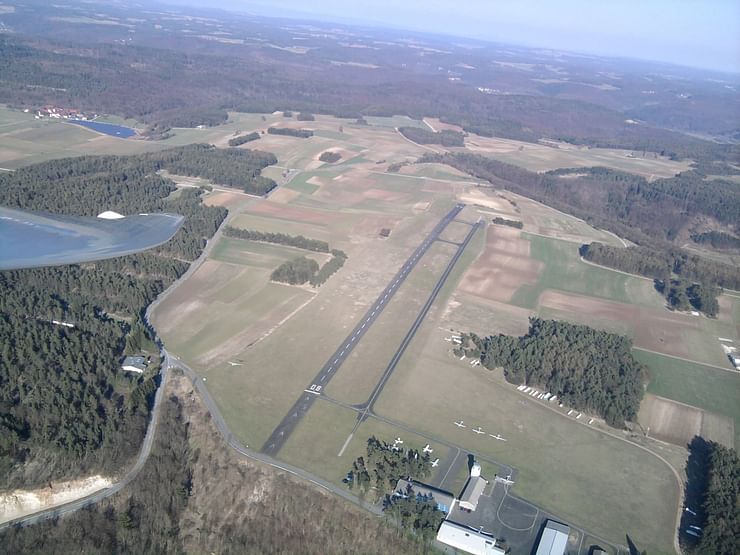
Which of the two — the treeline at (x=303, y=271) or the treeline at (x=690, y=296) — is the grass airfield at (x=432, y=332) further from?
the treeline at (x=690, y=296)

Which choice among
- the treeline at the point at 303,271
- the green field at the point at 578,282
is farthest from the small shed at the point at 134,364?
the green field at the point at 578,282

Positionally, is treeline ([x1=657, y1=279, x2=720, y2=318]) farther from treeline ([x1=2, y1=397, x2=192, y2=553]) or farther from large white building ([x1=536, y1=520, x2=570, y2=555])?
treeline ([x1=2, y1=397, x2=192, y2=553])

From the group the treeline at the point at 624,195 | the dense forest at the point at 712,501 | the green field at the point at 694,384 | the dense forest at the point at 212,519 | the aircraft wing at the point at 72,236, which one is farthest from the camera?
the treeline at the point at 624,195

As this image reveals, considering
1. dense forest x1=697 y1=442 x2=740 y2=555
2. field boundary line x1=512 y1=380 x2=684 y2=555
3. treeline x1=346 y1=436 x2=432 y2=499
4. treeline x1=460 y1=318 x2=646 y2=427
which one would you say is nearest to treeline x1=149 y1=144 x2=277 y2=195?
treeline x1=460 y1=318 x2=646 y2=427

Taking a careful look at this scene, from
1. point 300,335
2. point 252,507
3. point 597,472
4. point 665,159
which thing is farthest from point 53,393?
point 665,159

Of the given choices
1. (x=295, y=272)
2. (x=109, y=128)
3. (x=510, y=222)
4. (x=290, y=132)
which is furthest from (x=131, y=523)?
(x=109, y=128)

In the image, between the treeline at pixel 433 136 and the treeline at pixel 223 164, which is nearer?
the treeline at pixel 223 164

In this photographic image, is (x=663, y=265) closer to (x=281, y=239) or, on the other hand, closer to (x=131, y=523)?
(x=281, y=239)
